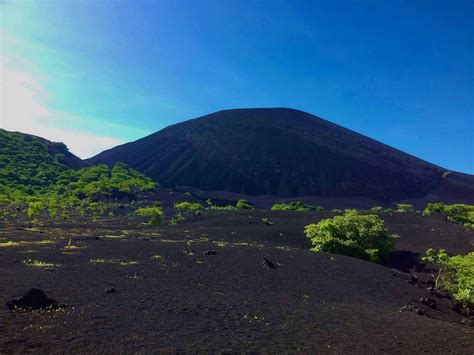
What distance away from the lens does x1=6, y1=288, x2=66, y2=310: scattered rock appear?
9.82 m

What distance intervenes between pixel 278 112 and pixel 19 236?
12032 centimetres

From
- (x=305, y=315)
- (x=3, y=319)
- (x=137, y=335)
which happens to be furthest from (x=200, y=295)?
(x=3, y=319)

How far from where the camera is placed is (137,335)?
28.7 ft

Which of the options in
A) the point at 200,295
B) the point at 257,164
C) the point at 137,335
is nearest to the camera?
the point at 137,335

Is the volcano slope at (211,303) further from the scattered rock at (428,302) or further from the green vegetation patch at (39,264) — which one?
the scattered rock at (428,302)

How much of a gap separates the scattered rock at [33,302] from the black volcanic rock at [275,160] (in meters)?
79.4

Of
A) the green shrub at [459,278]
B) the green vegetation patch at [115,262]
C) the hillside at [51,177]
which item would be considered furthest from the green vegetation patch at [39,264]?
the hillside at [51,177]

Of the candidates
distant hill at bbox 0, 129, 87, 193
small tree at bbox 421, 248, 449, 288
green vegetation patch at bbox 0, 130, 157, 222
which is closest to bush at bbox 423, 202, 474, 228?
small tree at bbox 421, 248, 449, 288

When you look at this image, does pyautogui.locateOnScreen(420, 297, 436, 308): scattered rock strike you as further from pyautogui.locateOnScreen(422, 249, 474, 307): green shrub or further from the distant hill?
the distant hill

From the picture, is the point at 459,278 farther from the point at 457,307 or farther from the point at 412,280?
the point at 412,280

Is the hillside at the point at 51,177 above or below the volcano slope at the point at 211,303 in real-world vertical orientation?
above

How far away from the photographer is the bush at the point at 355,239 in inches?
1064

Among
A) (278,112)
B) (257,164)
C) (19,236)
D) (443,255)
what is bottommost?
(19,236)

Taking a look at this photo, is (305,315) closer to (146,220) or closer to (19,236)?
(19,236)
